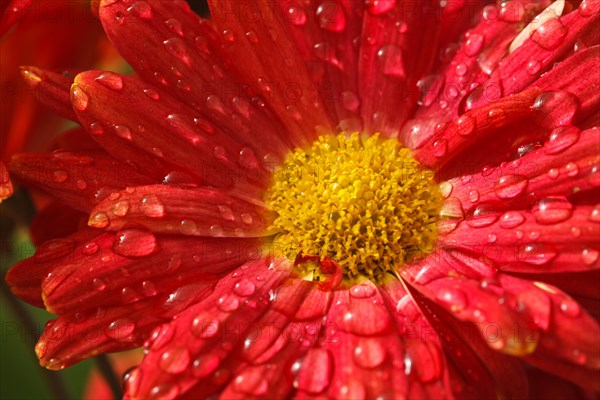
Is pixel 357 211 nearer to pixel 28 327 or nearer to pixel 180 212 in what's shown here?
pixel 180 212

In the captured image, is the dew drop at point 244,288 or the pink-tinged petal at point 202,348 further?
the dew drop at point 244,288

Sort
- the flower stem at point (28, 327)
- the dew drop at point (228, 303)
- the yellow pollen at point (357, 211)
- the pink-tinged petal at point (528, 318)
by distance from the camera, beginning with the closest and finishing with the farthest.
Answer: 1. the pink-tinged petal at point (528, 318)
2. the dew drop at point (228, 303)
3. the yellow pollen at point (357, 211)
4. the flower stem at point (28, 327)

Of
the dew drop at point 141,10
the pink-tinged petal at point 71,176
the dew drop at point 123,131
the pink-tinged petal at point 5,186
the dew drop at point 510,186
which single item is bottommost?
the dew drop at point 510,186

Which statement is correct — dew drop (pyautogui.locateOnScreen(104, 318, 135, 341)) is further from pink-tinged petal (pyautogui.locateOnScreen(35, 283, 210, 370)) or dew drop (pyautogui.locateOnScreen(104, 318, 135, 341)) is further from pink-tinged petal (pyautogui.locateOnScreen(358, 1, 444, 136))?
pink-tinged petal (pyautogui.locateOnScreen(358, 1, 444, 136))

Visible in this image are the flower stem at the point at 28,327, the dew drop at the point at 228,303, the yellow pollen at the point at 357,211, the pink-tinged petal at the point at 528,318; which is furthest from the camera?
the flower stem at the point at 28,327

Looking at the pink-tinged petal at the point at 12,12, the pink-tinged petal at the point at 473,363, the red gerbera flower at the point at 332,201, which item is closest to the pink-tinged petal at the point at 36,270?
the red gerbera flower at the point at 332,201

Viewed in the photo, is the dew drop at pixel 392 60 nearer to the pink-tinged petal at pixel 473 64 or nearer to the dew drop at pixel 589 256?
the pink-tinged petal at pixel 473 64

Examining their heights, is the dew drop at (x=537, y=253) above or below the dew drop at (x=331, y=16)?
below

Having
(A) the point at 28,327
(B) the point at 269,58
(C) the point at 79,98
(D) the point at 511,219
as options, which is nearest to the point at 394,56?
(B) the point at 269,58
